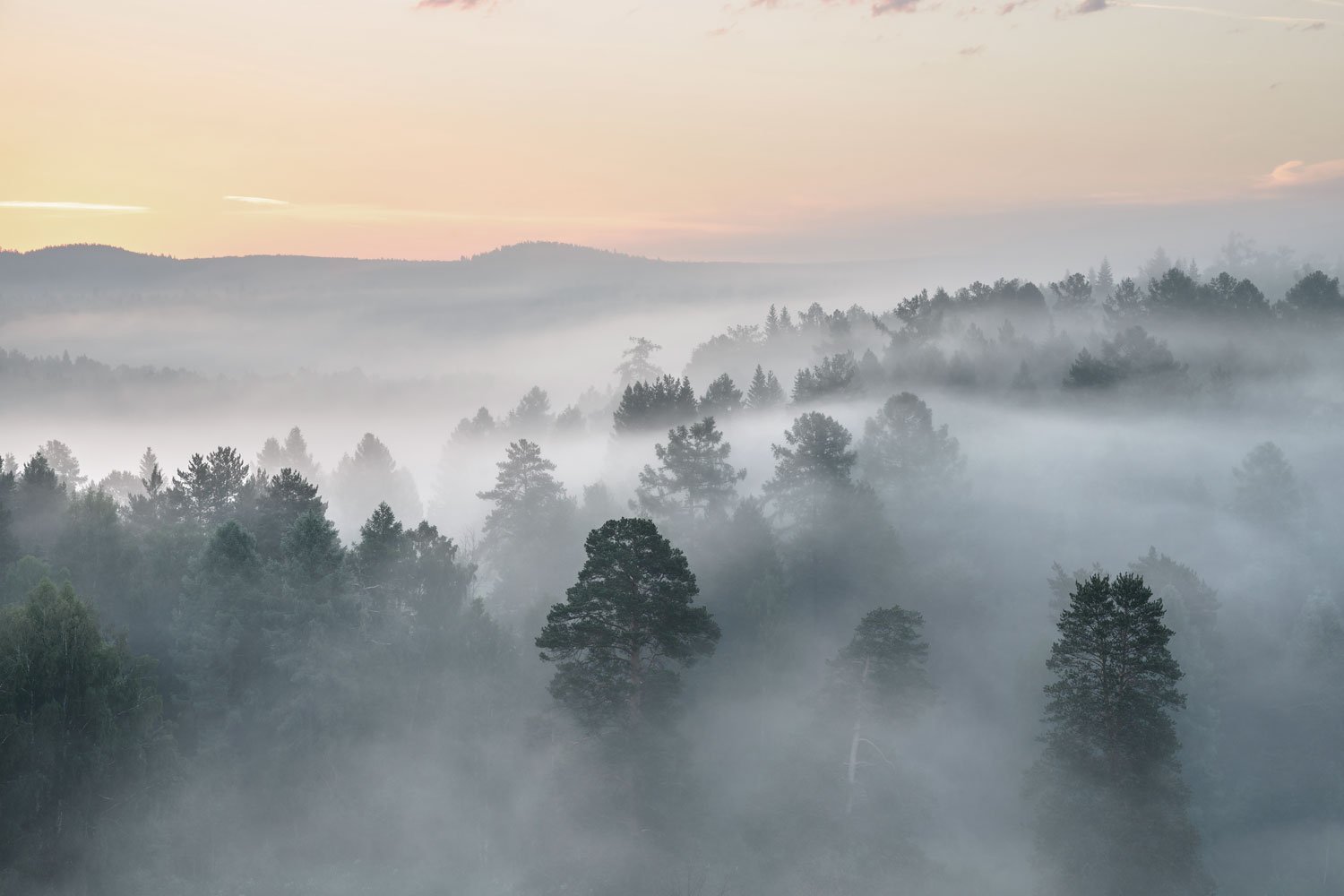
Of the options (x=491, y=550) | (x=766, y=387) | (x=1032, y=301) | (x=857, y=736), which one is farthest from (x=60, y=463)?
(x=1032, y=301)

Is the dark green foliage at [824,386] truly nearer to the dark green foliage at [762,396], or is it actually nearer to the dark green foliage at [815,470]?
the dark green foliage at [762,396]

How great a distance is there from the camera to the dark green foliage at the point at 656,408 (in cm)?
8044

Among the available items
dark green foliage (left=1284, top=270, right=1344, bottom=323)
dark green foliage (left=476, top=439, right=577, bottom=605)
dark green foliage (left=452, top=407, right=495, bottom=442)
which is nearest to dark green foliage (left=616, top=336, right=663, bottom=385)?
dark green foliage (left=452, top=407, right=495, bottom=442)

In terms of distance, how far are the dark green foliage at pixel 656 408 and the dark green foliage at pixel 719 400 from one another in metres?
6.44

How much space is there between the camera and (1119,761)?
3809 cm

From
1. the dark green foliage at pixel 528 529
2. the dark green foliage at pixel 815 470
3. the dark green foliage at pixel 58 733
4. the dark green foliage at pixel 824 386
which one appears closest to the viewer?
the dark green foliage at pixel 58 733

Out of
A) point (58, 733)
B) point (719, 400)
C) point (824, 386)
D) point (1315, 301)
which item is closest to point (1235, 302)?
point (1315, 301)

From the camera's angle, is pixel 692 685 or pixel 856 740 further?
pixel 692 685

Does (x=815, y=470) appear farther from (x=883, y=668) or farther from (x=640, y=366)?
(x=640, y=366)

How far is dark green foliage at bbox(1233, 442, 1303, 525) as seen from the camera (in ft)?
234

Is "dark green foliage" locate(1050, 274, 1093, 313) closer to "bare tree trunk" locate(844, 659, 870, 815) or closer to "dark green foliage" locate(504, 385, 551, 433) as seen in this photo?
"dark green foliage" locate(504, 385, 551, 433)

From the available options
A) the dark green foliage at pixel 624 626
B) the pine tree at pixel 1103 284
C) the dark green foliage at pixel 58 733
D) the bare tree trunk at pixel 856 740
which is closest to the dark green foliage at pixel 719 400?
the bare tree trunk at pixel 856 740

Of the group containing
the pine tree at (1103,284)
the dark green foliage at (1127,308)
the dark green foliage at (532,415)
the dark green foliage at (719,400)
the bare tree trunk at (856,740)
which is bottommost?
the bare tree trunk at (856,740)

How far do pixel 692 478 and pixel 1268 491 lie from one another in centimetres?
3918
